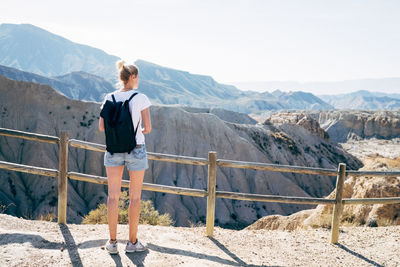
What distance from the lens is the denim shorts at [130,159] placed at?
4.08 m

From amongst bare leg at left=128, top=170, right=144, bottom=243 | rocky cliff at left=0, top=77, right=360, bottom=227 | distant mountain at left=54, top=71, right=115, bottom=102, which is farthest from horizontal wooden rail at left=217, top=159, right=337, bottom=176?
distant mountain at left=54, top=71, right=115, bottom=102

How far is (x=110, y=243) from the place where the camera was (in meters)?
4.45

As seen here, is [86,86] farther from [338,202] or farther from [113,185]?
[113,185]

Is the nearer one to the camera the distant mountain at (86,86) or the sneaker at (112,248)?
the sneaker at (112,248)

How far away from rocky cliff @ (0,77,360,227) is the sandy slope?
76.9 ft

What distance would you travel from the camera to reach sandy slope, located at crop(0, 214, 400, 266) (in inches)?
173

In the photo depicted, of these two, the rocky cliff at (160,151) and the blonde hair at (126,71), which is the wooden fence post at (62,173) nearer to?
the blonde hair at (126,71)

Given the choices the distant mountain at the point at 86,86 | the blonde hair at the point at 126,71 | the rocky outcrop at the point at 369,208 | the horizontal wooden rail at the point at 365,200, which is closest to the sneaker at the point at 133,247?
the blonde hair at the point at 126,71

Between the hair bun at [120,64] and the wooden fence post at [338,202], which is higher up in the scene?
the hair bun at [120,64]

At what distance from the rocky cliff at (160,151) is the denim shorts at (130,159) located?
25026 mm

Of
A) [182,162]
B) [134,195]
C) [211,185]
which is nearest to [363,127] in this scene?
[211,185]

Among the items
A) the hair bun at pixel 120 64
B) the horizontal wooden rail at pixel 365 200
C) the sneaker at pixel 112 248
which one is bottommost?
the sneaker at pixel 112 248

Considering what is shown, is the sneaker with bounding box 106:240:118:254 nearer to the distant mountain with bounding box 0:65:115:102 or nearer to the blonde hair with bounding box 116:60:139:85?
the blonde hair with bounding box 116:60:139:85

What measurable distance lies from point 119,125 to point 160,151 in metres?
33.5
